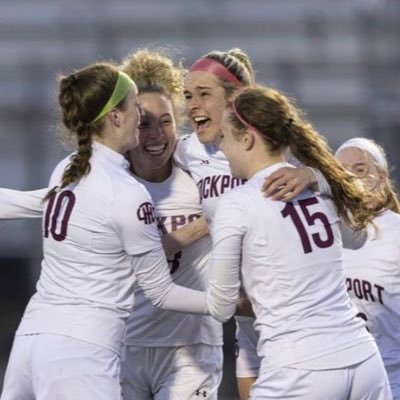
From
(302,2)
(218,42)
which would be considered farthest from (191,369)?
(302,2)

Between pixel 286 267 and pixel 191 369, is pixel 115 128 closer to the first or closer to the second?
pixel 286 267

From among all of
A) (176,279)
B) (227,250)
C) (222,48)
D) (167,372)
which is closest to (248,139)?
(227,250)

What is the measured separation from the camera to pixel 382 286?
4410 millimetres

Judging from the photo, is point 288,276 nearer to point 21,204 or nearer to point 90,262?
point 90,262

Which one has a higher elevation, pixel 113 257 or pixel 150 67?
pixel 150 67

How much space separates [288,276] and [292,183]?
274 mm

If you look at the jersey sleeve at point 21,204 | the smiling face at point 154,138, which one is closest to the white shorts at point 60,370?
the jersey sleeve at point 21,204

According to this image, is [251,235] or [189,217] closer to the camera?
[251,235]

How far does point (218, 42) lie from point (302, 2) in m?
1.23

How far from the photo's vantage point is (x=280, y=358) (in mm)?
3391

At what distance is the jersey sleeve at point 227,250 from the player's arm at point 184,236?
69 centimetres

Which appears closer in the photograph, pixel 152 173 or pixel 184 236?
pixel 184 236

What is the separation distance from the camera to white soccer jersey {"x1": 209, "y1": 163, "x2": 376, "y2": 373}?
3395 mm

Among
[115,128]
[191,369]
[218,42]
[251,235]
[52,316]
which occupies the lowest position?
[191,369]
